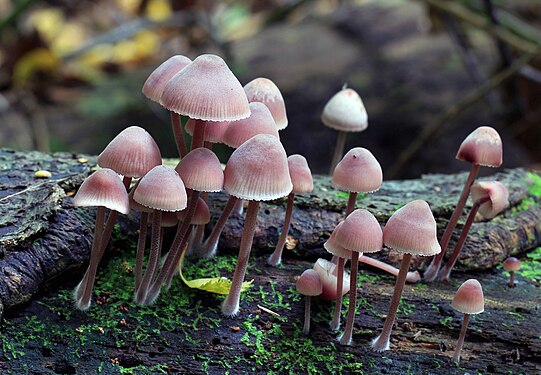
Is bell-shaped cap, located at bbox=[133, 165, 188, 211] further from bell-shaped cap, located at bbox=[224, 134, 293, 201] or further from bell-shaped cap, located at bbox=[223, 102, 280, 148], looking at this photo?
bell-shaped cap, located at bbox=[223, 102, 280, 148]

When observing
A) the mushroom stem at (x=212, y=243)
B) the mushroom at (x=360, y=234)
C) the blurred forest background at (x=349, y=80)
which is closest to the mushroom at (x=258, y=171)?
the mushroom at (x=360, y=234)

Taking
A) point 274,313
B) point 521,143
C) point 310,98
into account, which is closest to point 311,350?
point 274,313

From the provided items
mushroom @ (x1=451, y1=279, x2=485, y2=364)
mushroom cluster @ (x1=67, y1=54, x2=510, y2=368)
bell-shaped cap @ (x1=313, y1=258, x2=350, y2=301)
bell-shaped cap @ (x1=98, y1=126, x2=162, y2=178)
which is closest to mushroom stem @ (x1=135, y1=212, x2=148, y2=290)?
mushroom cluster @ (x1=67, y1=54, x2=510, y2=368)

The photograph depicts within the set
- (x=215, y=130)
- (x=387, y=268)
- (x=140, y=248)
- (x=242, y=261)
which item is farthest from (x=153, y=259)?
(x=387, y=268)

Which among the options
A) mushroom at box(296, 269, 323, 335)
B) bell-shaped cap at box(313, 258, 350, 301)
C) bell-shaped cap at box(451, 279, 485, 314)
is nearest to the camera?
bell-shaped cap at box(451, 279, 485, 314)

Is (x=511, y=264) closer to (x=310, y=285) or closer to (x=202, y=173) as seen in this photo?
(x=310, y=285)
